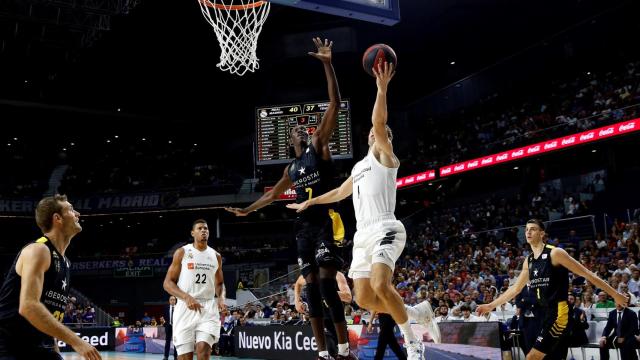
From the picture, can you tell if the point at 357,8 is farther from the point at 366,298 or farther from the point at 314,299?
the point at 366,298

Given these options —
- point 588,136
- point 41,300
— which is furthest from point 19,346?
point 588,136

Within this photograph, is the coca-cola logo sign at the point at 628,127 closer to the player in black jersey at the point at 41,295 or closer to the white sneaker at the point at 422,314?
the white sneaker at the point at 422,314

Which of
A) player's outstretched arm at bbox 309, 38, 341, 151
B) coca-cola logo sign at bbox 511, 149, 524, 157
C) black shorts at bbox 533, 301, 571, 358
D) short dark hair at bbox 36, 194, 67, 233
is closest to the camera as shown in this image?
short dark hair at bbox 36, 194, 67, 233

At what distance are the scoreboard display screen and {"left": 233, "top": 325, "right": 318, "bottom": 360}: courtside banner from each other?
673cm

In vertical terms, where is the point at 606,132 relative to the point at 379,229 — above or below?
above

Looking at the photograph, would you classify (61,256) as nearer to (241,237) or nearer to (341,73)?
(341,73)

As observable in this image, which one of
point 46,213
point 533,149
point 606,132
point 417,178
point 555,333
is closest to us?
point 46,213

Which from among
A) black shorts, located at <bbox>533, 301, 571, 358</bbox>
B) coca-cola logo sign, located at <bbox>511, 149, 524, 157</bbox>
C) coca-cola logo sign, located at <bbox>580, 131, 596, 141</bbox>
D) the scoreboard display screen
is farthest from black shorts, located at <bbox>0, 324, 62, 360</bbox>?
coca-cola logo sign, located at <bbox>511, 149, 524, 157</bbox>

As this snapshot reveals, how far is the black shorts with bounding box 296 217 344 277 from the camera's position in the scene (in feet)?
19.2

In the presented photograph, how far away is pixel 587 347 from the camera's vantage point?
9.87 metres

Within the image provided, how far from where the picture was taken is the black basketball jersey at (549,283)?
20.7 ft

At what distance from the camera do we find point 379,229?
5.22m

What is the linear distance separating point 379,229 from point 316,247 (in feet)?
3.12

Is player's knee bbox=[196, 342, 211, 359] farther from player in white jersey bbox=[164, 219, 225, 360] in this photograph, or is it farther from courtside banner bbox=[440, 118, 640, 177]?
courtside banner bbox=[440, 118, 640, 177]
